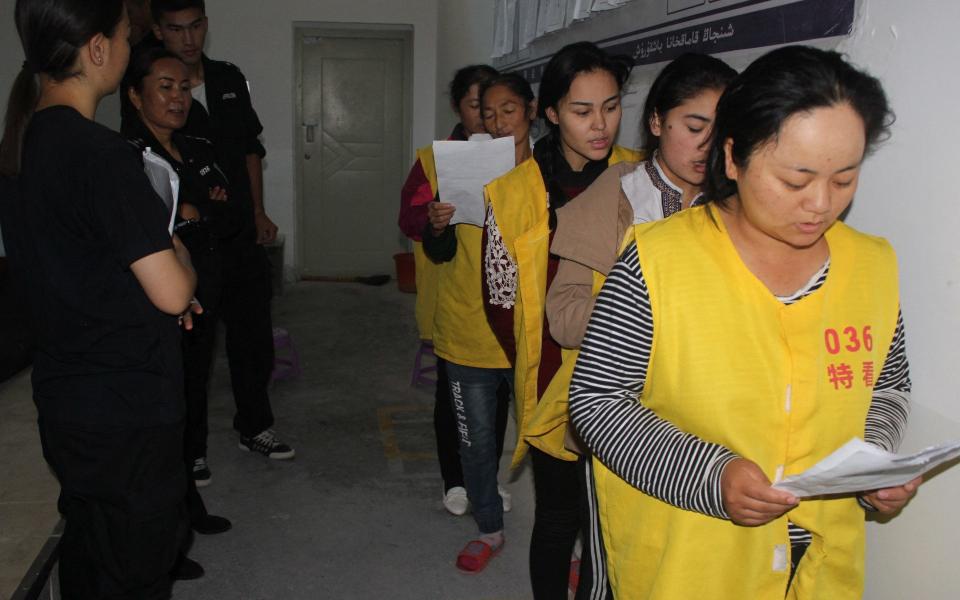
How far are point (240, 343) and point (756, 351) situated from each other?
8.69 feet

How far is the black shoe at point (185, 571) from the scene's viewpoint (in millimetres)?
2723

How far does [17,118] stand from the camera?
1.69m

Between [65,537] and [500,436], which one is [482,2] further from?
[65,537]

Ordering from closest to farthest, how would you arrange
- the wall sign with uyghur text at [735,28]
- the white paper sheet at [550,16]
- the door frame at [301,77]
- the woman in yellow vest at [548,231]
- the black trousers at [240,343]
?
the wall sign with uyghur text at [735,28] → the woman in yellow vest at [548,231] → the black trousers at [240,343] → the white paper sheet at [550,16] → the door frame at [301,77]

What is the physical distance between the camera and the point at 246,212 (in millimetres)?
3254

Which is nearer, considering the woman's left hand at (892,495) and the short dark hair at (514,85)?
the woman's left hand at (892,495)

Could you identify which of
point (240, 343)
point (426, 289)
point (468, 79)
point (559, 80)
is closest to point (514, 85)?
point (468, 79)

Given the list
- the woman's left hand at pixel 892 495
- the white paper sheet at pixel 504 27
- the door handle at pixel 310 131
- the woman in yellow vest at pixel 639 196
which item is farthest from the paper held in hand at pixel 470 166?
the door handle at pixel 310 131

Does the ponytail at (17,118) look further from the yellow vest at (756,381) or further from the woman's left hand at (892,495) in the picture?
the woman's left hand at (892,495)

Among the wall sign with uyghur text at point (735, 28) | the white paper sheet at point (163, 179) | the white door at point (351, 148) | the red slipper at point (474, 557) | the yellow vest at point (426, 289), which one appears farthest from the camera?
the white door at point (351, 148)

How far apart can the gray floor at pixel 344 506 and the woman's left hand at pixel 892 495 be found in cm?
160

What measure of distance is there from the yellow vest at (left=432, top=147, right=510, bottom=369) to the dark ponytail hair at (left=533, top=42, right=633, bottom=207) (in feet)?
1.72

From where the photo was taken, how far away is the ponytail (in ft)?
5.46

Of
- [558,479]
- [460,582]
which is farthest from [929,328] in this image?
[460,582]
